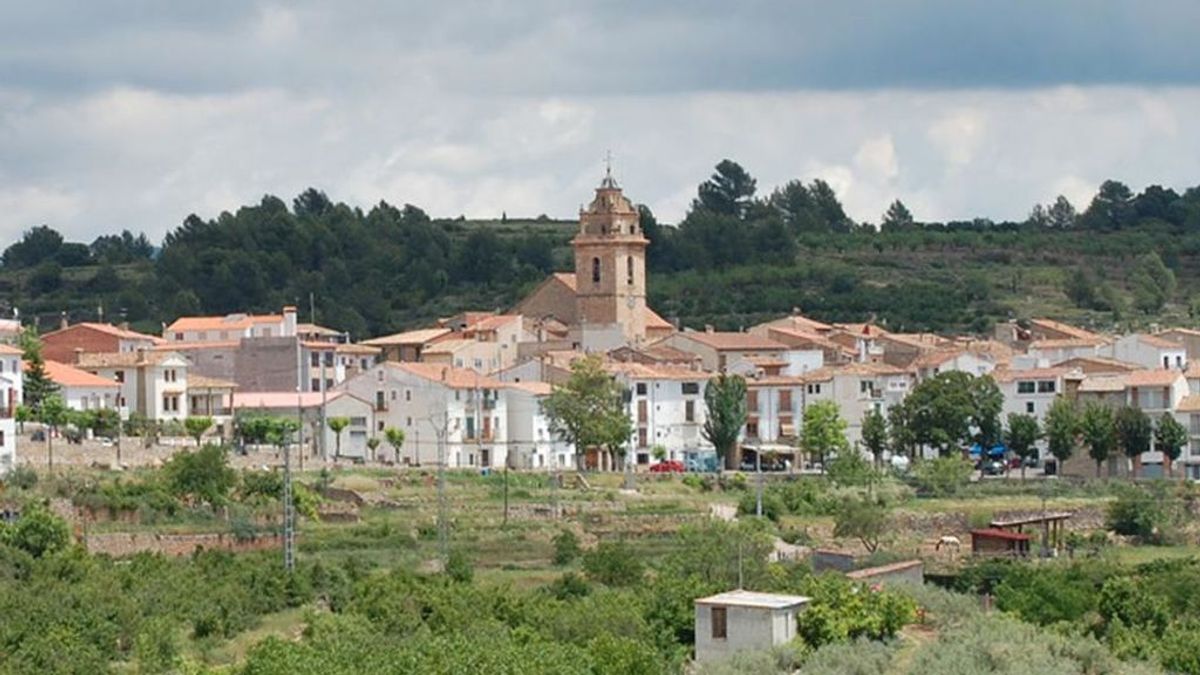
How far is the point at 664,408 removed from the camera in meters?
86.9

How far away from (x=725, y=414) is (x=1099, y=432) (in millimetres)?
10767

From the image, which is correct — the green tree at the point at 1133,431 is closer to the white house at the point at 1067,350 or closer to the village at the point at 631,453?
the village at the point at 631,453

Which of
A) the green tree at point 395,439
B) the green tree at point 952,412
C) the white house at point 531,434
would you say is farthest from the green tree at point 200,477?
the green tree at point 952,412

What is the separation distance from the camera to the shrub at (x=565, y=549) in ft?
199

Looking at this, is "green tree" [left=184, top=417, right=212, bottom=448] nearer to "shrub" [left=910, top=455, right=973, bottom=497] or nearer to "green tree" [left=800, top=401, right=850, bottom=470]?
"green tree" [left=800, top=401, right=850, bottom=470]

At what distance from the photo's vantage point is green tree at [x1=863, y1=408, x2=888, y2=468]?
83.0 m

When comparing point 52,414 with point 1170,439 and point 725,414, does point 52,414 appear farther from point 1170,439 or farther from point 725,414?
point 1170,439

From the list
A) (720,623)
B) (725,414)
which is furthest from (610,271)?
(720,623)

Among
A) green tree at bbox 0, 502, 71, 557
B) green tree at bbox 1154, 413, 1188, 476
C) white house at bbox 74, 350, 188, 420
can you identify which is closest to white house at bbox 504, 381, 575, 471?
white house at bbox 74, 350, 188, 420

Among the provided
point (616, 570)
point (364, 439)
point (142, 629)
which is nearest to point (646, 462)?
point (364, 439)

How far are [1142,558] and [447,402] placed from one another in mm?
23978

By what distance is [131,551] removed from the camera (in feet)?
190

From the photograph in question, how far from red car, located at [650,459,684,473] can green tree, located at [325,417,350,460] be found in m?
8.69

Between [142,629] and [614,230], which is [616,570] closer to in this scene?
[142,629]
